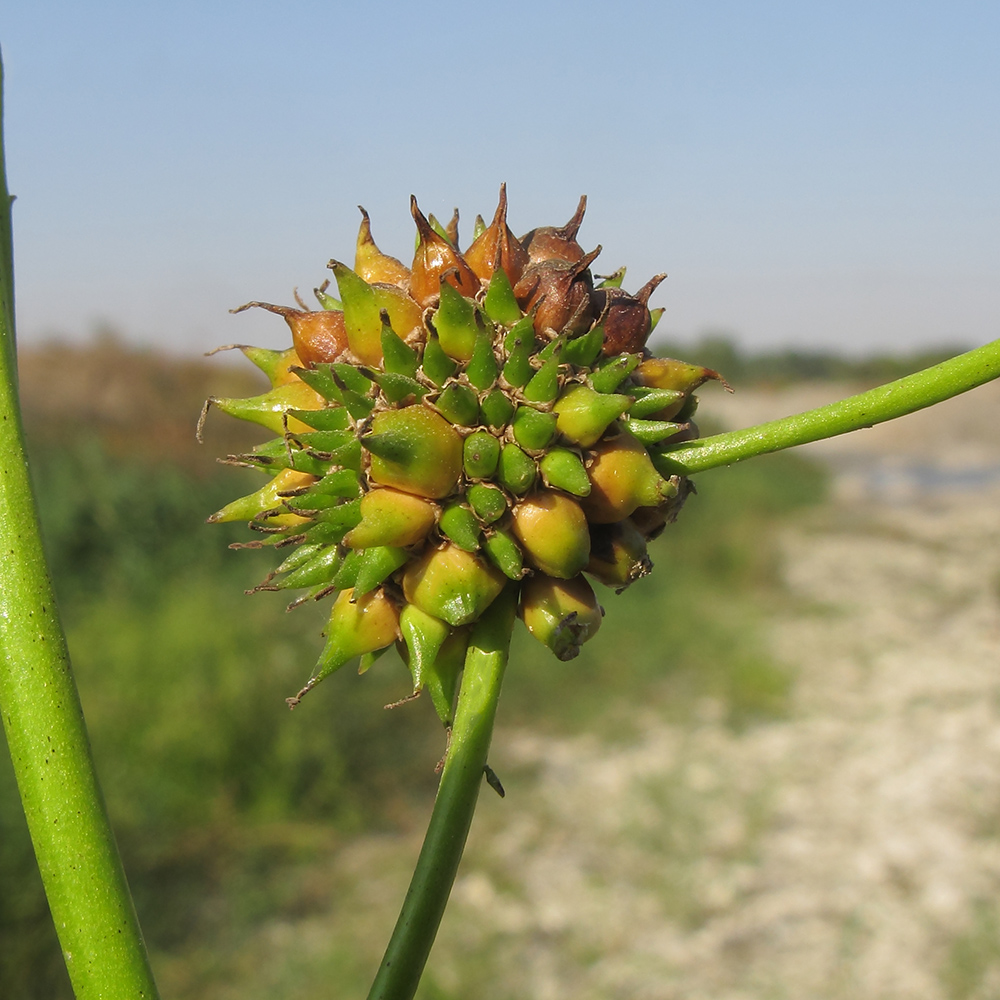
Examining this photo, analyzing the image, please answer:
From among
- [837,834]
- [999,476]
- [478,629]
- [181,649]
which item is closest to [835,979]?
[837,834]

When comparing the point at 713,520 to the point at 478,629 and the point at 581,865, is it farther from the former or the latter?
the point at 478,629

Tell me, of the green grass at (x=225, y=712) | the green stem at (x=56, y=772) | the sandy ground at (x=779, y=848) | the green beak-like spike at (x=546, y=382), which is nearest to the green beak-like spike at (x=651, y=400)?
the green beak-like spike at (x=546, y=382)

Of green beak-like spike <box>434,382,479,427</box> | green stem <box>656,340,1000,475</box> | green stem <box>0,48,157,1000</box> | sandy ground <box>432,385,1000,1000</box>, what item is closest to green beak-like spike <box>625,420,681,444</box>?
green stem <box>656,340,1000,475</box>

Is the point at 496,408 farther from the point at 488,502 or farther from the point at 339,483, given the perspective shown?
the point at 339,483

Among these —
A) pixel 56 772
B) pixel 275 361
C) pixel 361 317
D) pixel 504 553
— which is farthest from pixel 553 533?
pixel 56 772

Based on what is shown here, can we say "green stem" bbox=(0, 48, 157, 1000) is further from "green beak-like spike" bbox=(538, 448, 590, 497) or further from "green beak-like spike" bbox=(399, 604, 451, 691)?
"green beak-like spike" bbox=(538, 448, 590, 497)

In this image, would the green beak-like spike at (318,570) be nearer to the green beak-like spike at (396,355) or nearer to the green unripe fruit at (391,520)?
the green unripe fruit at (391,520)
